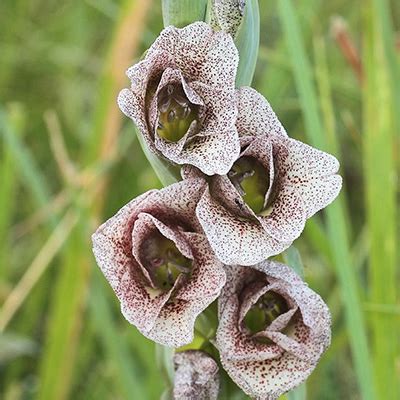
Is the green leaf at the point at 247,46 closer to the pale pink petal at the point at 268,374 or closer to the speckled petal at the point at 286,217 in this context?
the speckled petal at the point at 286,217

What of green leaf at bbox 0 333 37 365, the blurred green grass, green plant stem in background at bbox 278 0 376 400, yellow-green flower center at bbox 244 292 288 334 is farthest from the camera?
green leaf at bbox 0 333 37 365

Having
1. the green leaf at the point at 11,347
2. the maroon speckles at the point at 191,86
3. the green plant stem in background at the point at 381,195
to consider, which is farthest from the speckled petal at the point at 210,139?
the green leaf at the point at 11,347

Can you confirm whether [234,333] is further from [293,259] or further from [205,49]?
[205,49]

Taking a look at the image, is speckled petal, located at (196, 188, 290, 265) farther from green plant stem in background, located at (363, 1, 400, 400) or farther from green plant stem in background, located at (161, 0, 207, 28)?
green plant stem in background, located at (363, 1, 400, 400)

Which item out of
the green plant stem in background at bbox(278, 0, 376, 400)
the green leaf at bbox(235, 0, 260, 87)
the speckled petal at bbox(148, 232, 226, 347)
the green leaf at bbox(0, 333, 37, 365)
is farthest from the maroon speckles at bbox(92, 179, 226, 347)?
the green leaf at bbox(0, 333, 37, 365)

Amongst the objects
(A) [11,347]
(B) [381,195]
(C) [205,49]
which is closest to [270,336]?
(C) [205,49]
